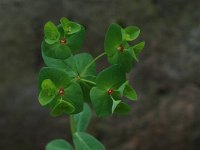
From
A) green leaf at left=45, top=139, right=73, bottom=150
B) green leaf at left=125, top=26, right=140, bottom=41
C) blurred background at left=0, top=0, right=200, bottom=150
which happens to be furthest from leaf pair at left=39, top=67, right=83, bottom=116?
blurred background at left=0, top=0, right=200, bottom=150

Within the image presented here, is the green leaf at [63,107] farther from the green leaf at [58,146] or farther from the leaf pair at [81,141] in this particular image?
the green leaf at [58,146]

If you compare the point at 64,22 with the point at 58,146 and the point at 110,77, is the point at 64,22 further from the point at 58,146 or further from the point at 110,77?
the point at 58,146

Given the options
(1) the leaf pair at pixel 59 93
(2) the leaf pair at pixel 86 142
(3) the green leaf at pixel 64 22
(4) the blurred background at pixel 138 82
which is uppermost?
(3) the green leaf at pixel 64 22

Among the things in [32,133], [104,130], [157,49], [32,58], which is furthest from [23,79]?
[157,49]

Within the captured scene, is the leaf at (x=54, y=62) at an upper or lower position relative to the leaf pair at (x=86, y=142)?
upper

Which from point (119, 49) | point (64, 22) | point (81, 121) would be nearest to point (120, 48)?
point (119, 49)

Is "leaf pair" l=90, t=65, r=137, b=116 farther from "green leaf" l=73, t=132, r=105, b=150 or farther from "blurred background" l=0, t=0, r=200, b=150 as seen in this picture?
"blurred background" l=0, t=0, r=200, b=150

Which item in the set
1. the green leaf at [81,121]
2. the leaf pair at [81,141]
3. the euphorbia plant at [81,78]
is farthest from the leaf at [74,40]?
the green leaf at [81,121]
